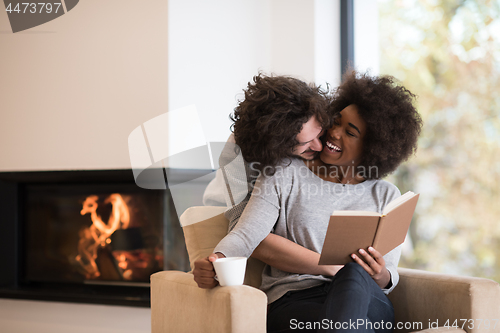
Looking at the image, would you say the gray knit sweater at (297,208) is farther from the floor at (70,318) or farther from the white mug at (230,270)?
the floor at (70,318)

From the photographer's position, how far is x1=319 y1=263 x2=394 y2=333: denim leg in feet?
3.26

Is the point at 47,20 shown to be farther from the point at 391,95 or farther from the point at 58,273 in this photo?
the point at 391,95

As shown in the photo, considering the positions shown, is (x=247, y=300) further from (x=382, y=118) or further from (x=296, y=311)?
(x=382, y=118)

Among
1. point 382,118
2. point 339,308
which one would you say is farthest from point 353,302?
point 382,118

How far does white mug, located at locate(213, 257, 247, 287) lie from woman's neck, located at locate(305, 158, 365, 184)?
56 centimetres

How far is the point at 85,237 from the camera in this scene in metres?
2.63

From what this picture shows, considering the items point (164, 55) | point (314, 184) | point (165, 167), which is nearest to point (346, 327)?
point (314, 184)

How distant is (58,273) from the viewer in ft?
8.91

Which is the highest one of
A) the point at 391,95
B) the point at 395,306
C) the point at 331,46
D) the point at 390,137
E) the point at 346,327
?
the point at 331,46

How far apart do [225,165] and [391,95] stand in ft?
2.14

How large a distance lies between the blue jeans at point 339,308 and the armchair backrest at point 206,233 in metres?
0.18

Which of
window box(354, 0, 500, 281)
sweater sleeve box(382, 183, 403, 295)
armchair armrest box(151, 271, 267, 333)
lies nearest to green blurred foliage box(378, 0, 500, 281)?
window box(354, 0, 500, 281)

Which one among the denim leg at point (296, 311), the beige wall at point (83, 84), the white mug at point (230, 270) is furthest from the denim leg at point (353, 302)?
the beige wall at point (83, 84)

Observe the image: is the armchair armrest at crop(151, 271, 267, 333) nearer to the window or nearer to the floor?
the floor
